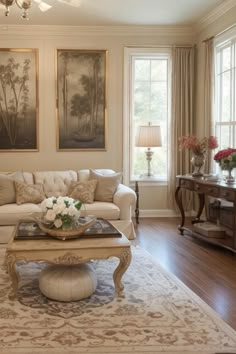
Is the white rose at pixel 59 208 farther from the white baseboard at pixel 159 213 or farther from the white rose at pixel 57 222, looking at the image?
the white baseboard at pixel 159 213

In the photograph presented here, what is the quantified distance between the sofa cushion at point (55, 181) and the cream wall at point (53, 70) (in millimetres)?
932

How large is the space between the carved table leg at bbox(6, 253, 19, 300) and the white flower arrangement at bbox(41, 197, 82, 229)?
40 centimetres

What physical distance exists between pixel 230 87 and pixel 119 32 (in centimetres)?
217

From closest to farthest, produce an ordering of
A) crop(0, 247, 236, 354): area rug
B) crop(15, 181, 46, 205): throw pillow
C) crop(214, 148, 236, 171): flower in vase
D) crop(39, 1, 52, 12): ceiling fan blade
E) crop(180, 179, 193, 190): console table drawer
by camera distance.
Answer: crop(0, 247, 236, 354): area rug, crop(214, 148, 236, 171): flower in vase, crop(15, 181, 46, 205): throw pillow, crop(39, 1, 52, 12): ceiling fan blade, crop(180, 179, 193, 190): console table drawer

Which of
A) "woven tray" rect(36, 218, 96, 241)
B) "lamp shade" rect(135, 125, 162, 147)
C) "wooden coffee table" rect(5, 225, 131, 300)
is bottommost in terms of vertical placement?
"wooden coffee table" rect(5, 225, 131, 300)

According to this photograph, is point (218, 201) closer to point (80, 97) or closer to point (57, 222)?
point (80, 97)

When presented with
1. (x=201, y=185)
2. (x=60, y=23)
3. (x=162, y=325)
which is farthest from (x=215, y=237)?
(x=60, y=23)

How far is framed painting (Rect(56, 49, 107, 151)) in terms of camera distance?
686cm

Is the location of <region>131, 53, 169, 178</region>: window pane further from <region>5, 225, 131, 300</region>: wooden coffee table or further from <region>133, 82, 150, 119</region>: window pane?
<region>5, 225, 131, 300</region>: wooden coffee table

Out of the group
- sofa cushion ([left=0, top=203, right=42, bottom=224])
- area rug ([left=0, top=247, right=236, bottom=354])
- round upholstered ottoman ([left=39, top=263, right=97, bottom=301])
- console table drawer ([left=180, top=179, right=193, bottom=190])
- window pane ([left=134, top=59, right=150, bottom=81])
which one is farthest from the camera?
window pane ([left=134, top=59, right=150, bottom=81])

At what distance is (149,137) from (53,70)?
186cm

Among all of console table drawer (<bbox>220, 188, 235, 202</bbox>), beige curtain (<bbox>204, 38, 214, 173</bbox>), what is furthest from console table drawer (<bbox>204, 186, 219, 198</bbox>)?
beige curtain (<bbox>204, 38, 214, 173</bbox>)

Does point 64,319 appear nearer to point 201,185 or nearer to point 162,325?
point 162,325

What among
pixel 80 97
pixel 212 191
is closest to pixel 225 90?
pixel 212 191
